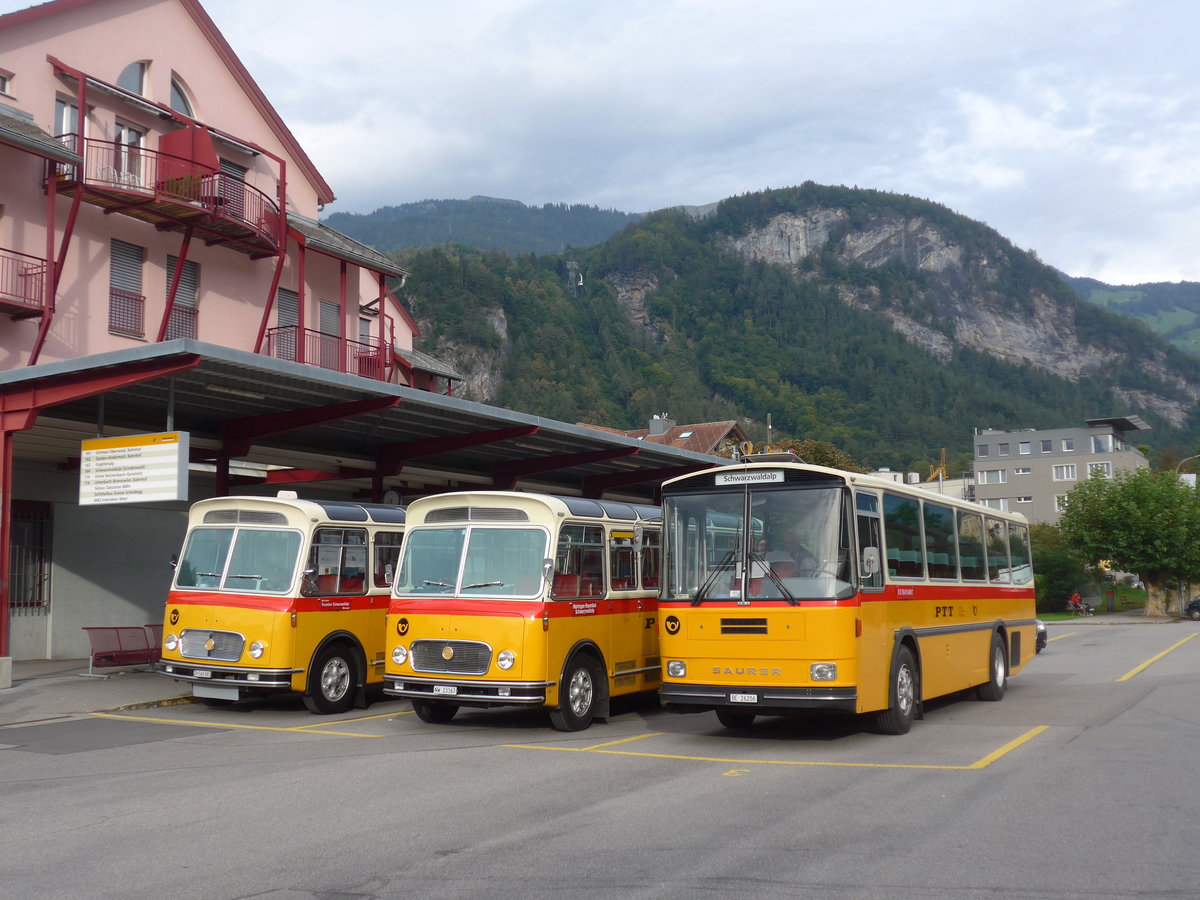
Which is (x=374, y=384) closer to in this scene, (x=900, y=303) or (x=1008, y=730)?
(x=1008, y=730)

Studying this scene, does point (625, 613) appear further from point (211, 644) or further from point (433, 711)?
point (211, 644)

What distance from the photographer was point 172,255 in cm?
2625

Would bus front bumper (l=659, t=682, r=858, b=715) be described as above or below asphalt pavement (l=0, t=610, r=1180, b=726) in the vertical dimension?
above

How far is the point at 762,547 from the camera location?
11.8 m

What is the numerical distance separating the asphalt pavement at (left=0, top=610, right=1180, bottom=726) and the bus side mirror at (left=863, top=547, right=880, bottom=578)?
1031cm

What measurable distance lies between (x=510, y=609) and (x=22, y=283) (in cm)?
1486

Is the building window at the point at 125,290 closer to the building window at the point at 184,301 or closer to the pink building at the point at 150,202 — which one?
the pink building at the point at 150,202

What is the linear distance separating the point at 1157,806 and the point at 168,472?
13199 mm

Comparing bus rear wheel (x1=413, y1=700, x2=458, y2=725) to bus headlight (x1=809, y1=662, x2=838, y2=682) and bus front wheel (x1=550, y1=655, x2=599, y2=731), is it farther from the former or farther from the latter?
bus headlight (x1=809, y1=662, x2=838, y2=682)

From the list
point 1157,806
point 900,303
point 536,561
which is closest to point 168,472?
point 536,561

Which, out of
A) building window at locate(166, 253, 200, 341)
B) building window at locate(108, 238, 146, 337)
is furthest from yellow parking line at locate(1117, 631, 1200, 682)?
building window at locate(108, 238, 146, 337)

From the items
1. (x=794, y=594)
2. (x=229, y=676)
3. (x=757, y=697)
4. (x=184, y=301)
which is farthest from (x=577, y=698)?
(x=184, y=301)

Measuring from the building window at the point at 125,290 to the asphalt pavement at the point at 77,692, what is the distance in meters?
7.52

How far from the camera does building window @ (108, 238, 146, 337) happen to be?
81.1 feet
